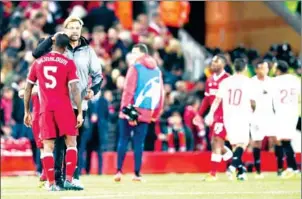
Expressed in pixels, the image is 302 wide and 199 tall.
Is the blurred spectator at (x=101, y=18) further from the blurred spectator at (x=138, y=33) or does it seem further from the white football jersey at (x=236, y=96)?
the white football jersey at (x=236, y=96)

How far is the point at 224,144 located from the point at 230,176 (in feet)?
3.90

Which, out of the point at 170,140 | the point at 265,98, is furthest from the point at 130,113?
the point at 170,140

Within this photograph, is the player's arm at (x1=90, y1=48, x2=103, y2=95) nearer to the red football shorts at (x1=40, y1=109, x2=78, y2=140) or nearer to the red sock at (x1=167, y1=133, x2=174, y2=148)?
the red football shorts at (x1=40, y1=109, x2=78, y2=140)

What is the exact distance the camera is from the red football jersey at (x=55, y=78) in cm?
1773

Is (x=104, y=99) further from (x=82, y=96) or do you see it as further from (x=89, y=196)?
(x=89, y=196)

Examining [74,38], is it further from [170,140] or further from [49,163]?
[170,140]

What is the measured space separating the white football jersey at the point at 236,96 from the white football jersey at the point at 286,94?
1.53 metres

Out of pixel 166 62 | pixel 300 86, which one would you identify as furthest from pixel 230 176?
pixel 166 62

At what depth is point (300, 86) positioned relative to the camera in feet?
80.7

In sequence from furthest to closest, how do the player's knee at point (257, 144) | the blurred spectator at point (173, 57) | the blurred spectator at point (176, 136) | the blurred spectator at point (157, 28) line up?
1. the blurred spectator at point (157, 28)
2. the blurred spectator at point (173, 57)
3. the blurred spectator at point (176, 136)
4. the player's knee at point (257, 144)

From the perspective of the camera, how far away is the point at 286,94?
79.4 feet

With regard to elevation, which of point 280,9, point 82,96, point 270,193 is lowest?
point 270,193

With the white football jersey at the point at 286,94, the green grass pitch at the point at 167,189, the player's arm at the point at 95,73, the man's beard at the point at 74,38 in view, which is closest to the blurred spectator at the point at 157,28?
the white football jersey at the point at 286,94

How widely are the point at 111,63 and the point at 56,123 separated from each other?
1251cm
